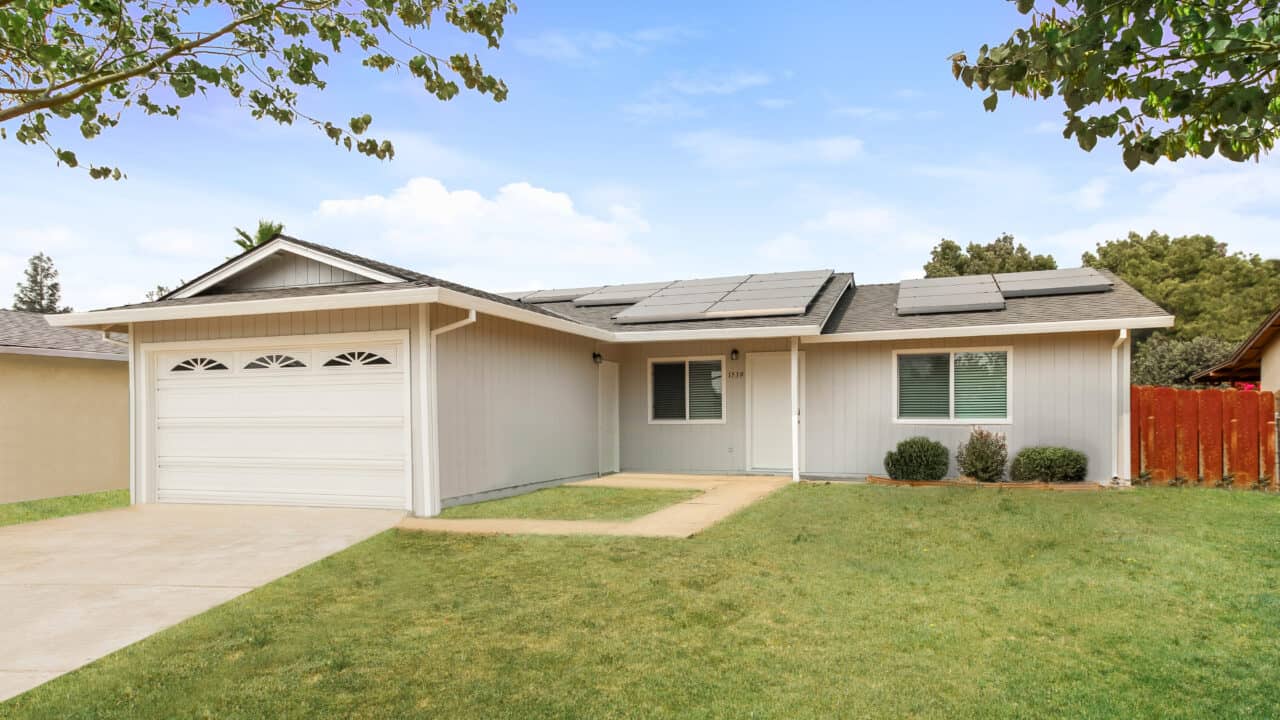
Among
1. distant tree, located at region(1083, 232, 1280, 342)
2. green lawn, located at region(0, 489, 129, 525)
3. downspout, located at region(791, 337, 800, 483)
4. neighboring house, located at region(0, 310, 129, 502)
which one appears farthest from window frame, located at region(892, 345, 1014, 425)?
distant tree, located at region(1083, 232, 1280, 342)

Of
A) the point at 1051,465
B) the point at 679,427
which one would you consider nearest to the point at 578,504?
the point at 679,427

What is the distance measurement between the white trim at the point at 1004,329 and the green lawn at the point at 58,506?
36.3 feet

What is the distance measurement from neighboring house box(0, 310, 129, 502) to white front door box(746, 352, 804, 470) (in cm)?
1116

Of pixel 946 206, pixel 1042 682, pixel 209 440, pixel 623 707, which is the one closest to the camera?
pixel 623 707

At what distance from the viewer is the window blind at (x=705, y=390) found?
47.3ft

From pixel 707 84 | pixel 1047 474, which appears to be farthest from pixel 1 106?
pixel 1047 474

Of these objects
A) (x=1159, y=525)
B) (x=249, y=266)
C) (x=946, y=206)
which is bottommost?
(x=1159, y=525)

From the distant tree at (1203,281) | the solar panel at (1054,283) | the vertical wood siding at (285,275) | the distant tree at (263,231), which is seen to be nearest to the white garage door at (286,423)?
the vertical wood siding at (285,275)

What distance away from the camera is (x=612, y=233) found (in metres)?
27.7

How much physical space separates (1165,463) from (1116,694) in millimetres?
9920

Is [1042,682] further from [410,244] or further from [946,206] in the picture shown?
[410,244]

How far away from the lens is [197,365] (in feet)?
36.5

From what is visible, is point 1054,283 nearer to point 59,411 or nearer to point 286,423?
point 286,423

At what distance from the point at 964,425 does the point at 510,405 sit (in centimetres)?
708
